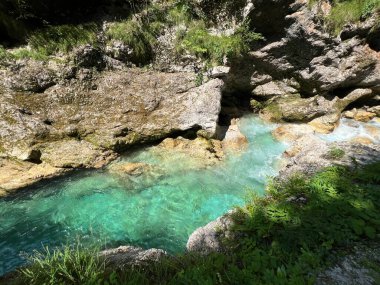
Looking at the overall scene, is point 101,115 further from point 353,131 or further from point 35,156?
point 353,131

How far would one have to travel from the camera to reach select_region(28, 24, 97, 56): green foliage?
25.3ft

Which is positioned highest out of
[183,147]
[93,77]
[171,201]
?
[93,77]

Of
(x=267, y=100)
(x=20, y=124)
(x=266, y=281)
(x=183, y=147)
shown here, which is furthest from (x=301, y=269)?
(x=267, y=100)

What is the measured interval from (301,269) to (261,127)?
7.58 metres

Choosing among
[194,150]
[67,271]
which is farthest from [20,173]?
[194,150]

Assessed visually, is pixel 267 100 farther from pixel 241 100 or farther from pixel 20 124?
pixel 20 124

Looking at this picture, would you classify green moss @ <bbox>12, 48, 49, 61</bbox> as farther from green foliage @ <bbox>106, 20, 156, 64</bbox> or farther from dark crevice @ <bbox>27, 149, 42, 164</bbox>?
dark crevice @ <bbox>27, 149, 42, 164</bbox>

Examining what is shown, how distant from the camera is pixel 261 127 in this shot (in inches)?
406

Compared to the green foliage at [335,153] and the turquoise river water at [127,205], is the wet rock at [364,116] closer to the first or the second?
the turquoise river water at [127,205]

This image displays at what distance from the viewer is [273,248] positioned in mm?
3410

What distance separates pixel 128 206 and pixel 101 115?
2753mm

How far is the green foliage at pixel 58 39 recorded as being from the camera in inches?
303

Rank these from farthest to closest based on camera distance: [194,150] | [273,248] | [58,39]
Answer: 1. [194,150]
2. [58,39]
3. [273,248]

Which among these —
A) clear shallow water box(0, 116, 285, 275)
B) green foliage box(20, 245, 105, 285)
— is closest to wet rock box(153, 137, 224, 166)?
clear shallow water box(0, 116, 285, 275)
